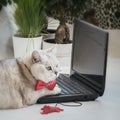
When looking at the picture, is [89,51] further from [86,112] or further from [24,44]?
[24,44]

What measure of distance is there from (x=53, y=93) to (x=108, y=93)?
0.77 feet

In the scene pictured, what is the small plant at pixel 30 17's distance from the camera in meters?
1.57

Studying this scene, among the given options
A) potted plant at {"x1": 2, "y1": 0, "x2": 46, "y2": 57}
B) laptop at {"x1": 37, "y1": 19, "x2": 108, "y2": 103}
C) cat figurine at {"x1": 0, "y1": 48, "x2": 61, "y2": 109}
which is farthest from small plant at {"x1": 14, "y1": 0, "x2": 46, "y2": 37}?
cat figurine at {"x1": 0, "y1": 48, "x2": 61, "y2": 109}

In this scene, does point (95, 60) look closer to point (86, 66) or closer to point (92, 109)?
point (86, 66)

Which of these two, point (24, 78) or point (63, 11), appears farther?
point (63, 11)

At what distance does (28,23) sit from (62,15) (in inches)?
7.4

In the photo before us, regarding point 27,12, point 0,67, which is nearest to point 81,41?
point 0,67

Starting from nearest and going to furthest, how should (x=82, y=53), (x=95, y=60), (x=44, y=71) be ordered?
(x=44, y=71)
(x=95, y=60)
(x=82, y=53)

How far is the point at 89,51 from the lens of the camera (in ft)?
3.83

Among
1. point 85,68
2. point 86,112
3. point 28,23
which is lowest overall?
point 86,112

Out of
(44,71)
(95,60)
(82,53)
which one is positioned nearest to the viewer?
(44,71)

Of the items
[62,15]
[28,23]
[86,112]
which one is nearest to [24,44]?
[28,23]

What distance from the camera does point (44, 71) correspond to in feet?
3.33

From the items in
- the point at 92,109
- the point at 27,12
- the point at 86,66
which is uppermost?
the point at 27,12
